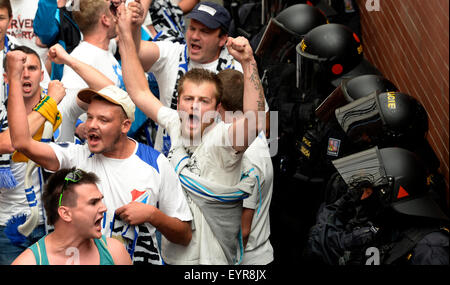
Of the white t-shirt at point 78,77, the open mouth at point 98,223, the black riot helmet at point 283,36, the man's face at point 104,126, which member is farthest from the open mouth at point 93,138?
the black riot helmet at point 283,36

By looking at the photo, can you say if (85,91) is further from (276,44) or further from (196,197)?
(276,44)

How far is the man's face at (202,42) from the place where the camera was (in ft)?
17.3

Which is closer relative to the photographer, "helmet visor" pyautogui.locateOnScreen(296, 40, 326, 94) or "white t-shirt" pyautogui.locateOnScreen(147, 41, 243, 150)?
"white t-shirt" pyautogui.locateOnScreen(147, 41, 243, 150)

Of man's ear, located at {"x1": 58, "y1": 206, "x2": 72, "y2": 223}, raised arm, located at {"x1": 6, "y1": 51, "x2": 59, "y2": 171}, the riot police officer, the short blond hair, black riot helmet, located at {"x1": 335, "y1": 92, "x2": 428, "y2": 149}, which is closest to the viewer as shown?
man's ear, located at {"x1": 58, "y1": 206, "x2": 72, "y2": 223}

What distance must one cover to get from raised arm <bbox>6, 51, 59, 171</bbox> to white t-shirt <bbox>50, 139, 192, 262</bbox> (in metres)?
0.07

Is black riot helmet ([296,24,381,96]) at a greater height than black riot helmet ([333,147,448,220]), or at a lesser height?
greater

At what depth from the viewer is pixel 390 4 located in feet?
20.4

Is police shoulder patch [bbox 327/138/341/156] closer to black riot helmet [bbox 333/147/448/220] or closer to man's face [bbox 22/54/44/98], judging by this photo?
black riot helmet [bbox 333/147/448/220]

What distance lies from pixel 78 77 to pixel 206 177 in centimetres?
162

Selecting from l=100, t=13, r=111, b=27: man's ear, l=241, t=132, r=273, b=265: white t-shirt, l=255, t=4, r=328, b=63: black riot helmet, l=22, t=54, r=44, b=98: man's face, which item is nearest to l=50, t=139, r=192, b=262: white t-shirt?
l=241, t=132, r=273, b=265: white t-shirt

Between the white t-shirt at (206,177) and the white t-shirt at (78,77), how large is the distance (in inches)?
37.5

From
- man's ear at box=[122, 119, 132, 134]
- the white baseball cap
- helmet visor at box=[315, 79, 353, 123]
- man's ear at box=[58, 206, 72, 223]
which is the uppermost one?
the white baseball cap

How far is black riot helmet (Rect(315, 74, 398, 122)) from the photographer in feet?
16.1

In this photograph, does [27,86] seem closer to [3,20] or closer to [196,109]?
[3,20]
